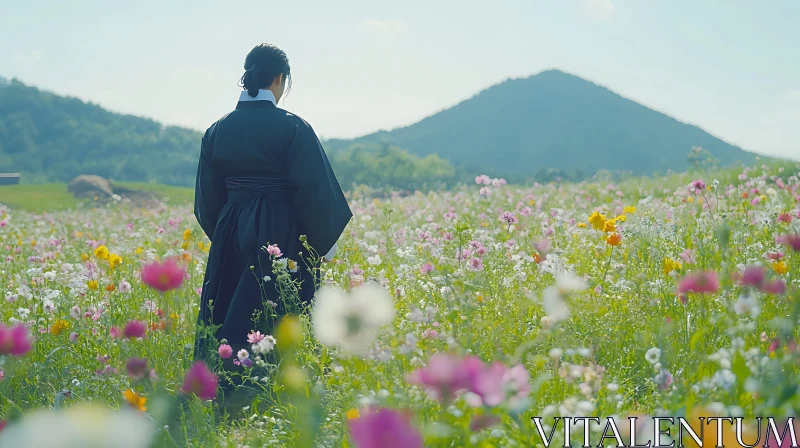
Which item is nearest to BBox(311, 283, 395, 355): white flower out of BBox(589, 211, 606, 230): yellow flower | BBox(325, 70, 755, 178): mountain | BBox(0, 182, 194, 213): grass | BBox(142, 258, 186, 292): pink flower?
BBox(142, 258, 186, 292): pink flower

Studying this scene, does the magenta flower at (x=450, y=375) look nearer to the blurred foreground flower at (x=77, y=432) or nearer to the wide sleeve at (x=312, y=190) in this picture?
the blurred foreground flower at (x=77, y=432)

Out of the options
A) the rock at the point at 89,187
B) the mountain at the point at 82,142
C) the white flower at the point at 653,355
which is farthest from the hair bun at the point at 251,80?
the mountain at the point at 82,142

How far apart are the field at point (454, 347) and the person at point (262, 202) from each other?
22 centimetres

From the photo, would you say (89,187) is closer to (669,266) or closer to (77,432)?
(669,266)

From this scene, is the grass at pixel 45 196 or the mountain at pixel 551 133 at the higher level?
the mountain at pixel 551 133

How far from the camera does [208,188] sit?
4.01 meters

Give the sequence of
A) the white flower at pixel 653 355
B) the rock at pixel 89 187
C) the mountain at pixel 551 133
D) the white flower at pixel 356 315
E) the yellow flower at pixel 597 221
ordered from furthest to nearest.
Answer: the mountain at pixel 551 133 < the rock at pixel 89 187 < the yellow flower at pixel 597 221 < the white flower at pixel 653 355 < the white flower at pixel 356 315

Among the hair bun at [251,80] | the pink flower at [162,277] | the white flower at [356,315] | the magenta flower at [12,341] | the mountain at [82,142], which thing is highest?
the mountain at [82,142]

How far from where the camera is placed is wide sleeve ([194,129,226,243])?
4012 millimetres

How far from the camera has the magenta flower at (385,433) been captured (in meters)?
0.83

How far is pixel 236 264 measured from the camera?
3961 millimetres

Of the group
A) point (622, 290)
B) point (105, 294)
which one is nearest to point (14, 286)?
point (105, 294)

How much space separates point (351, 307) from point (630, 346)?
2105 millimetres

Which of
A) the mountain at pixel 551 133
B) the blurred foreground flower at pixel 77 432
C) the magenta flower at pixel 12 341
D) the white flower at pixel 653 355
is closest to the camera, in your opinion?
the blurred foreground flower at pixel 77 432
